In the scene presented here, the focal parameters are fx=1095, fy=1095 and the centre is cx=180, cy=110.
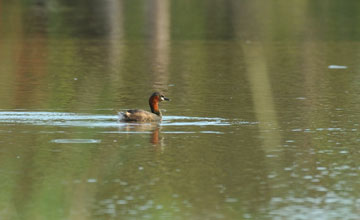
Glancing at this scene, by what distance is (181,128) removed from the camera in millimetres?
15406

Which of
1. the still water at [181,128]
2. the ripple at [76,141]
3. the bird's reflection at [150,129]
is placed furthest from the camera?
the bird's reflection at [150,129]

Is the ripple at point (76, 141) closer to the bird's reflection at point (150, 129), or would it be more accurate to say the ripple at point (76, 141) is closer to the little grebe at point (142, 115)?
the bird's reflection at point (150, 129)

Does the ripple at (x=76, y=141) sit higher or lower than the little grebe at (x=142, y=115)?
higher

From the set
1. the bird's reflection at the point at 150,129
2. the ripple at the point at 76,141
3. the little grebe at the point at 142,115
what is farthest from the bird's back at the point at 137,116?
the ripple at the point at 76,141

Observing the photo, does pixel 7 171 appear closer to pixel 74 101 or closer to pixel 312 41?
pixel 74 101

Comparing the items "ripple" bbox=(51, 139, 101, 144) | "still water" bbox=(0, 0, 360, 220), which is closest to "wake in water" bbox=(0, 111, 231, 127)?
"still water" bbox=(0, 0, 360, 220)

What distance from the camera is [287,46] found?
105 feet

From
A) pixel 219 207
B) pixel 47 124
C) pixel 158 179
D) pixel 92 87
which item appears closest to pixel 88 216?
pixel 219 207

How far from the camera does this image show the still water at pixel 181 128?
34.6 ft

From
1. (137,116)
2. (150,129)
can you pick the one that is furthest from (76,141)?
(137,116)

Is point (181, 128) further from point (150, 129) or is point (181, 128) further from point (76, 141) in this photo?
point (76, 141)

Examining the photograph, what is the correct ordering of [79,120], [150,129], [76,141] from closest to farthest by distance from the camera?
[76,141], [150,129], [79,120]

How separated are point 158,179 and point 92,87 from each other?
Answer: 9829mm

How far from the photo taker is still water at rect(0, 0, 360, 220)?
34.6 feet
